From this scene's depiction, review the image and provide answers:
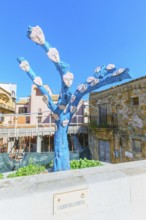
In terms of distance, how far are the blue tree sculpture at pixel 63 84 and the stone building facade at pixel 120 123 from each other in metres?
5.92

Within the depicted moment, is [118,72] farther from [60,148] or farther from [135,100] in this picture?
[135,100]

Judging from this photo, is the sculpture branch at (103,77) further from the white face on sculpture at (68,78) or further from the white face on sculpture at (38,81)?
the white face on sculpture at (38,81)

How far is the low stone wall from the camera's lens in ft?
3.74

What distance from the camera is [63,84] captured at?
11.4ft

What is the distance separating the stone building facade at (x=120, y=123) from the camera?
8.37 metres

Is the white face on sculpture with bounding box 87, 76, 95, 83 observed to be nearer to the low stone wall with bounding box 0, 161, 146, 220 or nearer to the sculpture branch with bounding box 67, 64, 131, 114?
the sculpture branch with bounding box 67, 64, 131, 114

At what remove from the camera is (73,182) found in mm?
1354

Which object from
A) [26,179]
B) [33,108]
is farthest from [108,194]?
[33,108]

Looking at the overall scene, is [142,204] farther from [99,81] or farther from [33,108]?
[33,108]

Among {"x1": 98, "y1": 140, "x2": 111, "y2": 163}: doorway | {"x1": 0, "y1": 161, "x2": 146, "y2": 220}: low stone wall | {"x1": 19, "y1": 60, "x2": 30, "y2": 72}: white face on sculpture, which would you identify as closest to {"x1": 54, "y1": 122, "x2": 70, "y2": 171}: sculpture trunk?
{"x1": 19, "y1": 60, "x2": 30, "y2": 72}: white face on sculpture

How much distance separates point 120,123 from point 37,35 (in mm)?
8238

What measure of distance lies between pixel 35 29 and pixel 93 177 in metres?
2.85

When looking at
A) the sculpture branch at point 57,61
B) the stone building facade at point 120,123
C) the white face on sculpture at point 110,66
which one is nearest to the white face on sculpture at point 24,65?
the sculpture branch at point 57,61

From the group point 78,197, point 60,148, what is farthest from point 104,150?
point 78,197
